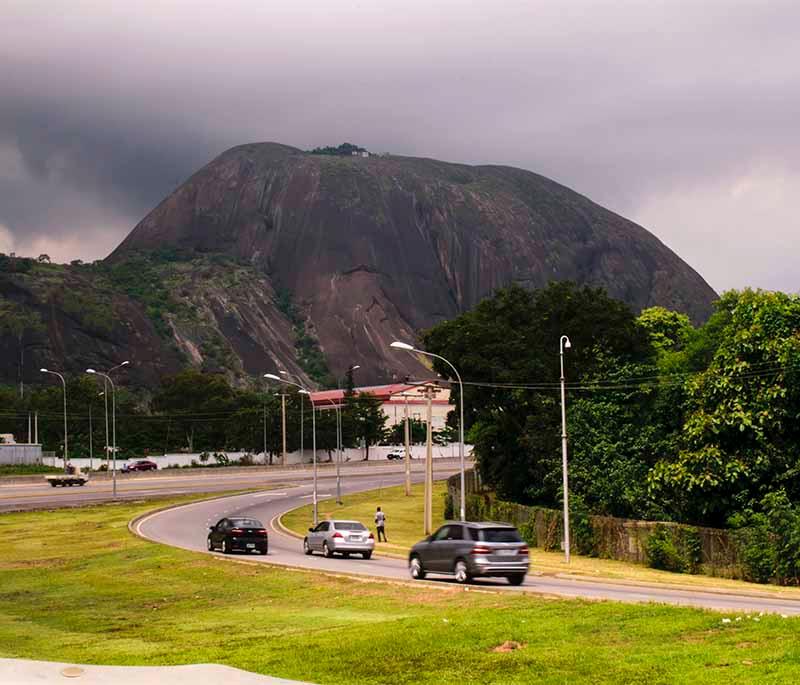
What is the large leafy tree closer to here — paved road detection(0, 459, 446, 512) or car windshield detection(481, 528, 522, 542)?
car windshield detection(481, 528, 522, 542)

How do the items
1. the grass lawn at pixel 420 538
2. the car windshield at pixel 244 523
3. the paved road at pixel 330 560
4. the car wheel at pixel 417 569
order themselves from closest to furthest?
1. the paved road at pixel 330 560
2. the car wheel at pixel 417 569
3. the grass lawn at pixel 420 538
4. the car windshield at pixel 244 523

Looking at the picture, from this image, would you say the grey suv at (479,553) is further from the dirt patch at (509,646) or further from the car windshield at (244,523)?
the car windshield at (244,523)

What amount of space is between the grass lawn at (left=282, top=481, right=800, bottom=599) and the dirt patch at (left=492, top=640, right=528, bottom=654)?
18535mm

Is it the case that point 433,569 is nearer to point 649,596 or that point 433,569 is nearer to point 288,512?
point 649,596

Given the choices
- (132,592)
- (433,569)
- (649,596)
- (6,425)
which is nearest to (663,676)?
(649,596)

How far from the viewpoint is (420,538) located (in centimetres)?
7338

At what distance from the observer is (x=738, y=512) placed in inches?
2267

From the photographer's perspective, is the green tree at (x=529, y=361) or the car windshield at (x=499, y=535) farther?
the green tree at (x=529, y=361)

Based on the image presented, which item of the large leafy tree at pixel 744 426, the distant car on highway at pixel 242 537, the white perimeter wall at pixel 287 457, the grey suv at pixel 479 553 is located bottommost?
the white perimeter wall at pixel 287 457

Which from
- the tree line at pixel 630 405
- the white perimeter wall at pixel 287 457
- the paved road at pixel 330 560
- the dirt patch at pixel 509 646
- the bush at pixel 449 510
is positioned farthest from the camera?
the white perimeter wall at pixel 287 457

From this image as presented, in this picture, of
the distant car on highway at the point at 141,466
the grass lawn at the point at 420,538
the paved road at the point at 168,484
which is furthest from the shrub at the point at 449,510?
the distant car on highway at the point at 141,466

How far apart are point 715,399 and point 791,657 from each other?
141 ft

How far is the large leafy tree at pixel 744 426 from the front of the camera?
57250mm

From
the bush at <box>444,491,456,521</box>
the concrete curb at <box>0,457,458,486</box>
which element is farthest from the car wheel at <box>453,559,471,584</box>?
the concrete curb at <box>0,457,458,486</box>
